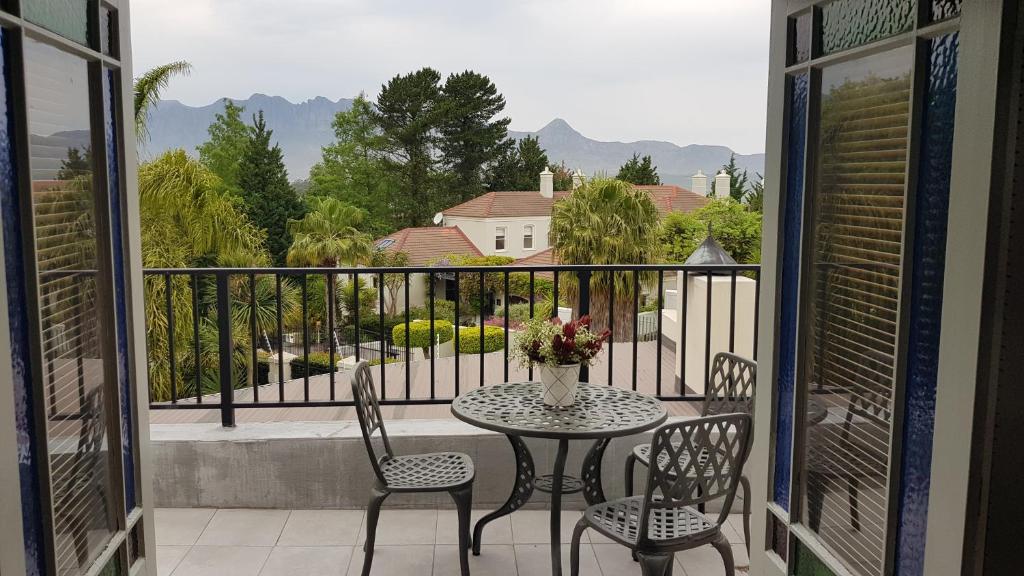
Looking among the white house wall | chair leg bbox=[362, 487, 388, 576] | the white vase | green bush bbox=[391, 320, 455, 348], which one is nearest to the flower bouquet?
the white vase

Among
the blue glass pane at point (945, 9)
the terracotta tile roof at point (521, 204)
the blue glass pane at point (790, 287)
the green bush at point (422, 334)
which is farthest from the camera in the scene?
the terracotta tile roof at point (521, 204)

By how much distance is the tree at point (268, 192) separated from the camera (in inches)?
1380

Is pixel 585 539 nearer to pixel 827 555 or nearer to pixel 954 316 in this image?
pixel 827 555

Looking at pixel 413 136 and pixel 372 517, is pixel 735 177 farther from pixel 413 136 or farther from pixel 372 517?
pixel 372 517

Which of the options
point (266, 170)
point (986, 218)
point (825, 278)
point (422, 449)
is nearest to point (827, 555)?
point (825, 278)

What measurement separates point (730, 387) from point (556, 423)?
0.90 m

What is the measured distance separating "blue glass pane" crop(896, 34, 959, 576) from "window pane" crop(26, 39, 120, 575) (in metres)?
1.36

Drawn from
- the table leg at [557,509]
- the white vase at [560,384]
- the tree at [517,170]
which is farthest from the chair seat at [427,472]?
the tree at [517,170]

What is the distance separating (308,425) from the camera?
159 inches

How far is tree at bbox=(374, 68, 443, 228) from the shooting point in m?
41.6

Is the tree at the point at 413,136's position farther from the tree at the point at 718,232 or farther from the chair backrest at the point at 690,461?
the chair backrest at the point at 690,461

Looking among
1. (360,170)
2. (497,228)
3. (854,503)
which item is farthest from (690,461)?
(360,170)

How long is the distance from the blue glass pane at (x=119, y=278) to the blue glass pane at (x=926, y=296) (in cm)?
143

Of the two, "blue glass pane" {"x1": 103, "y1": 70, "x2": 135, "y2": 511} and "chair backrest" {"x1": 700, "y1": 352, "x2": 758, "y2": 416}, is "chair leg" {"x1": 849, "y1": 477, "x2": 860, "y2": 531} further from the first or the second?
"chair backrest" {"x1": 700, "y1": 352, "x2": 758, "y2": 416}
